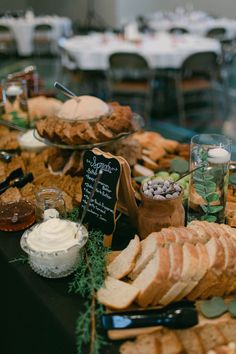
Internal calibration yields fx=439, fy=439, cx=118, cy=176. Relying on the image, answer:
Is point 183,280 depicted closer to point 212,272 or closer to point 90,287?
point 212,272

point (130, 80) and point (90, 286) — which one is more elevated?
point (90, 286)

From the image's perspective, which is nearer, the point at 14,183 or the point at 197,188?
the point at 197,188

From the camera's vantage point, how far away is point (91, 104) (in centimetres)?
191

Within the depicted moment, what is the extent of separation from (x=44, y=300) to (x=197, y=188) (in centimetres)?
63

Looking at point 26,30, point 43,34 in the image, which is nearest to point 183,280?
point 26,30

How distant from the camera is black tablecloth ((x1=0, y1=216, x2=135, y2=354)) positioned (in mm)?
1188

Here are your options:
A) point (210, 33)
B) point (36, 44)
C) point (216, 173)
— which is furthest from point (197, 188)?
point (36, 44)

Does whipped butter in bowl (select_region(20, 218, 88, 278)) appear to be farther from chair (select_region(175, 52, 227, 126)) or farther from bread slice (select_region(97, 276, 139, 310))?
chair (select_region(175, 52, 227, 126))

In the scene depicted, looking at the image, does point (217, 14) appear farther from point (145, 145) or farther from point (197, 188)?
point (197, 188)

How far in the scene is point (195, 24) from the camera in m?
7.95

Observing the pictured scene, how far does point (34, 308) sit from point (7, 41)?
24.8 ft

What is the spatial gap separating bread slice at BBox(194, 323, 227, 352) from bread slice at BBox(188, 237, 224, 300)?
0.34ft

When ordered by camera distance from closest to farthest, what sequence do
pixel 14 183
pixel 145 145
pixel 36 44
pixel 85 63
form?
pixel 14 183
pixel 145 145
pixel 85 63
pixel 36 44

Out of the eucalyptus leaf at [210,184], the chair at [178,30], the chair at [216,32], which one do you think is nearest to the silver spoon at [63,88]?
the eucalyptus leaf at [210,184]
